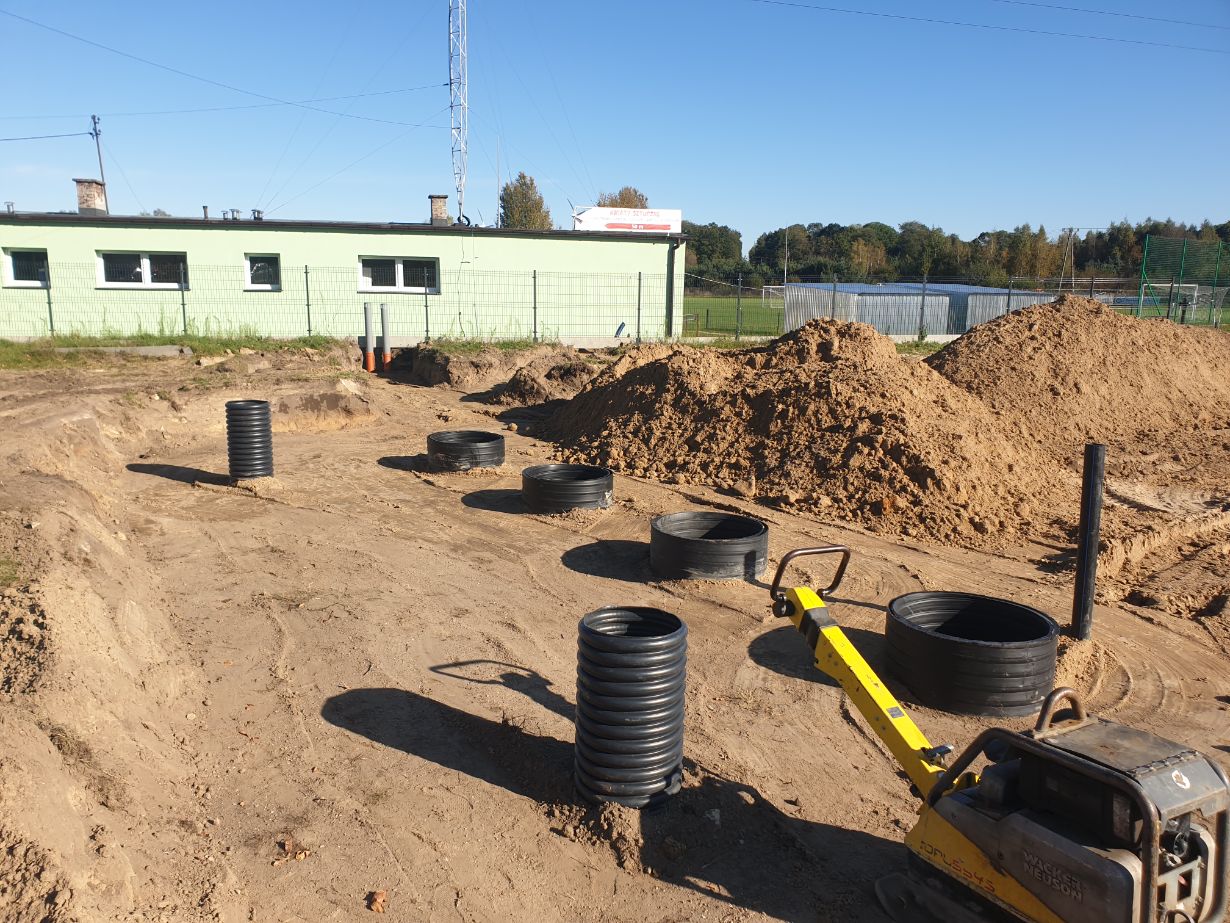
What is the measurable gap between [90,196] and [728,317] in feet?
89.8

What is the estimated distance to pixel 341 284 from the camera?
2470 cm

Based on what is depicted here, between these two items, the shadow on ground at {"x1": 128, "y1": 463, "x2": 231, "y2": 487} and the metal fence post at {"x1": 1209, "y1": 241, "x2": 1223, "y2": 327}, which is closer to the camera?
the shadow on ground at {"x1": 128, "y1": 463, "x2": 231, "y2": 487}

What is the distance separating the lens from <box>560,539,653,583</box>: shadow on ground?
8.98 meters

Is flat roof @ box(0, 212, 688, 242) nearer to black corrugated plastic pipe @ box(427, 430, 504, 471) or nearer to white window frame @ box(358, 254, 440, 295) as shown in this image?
white window frame @ box(358, 254, 440, 295)

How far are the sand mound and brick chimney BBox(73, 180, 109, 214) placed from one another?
22.8 m

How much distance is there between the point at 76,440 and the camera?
12141 millimetres

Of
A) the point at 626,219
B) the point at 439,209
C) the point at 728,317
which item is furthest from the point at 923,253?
the point at 439,209

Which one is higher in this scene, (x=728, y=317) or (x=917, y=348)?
(x=728, y=317)

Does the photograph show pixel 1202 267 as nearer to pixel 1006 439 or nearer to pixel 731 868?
pixel 1006 439

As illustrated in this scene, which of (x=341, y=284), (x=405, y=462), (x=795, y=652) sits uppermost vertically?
(x=341, y=284)

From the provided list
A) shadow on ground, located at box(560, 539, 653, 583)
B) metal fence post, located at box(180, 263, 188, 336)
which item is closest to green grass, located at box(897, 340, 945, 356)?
shadow on ground, located at box(560, 539, 653, 583)

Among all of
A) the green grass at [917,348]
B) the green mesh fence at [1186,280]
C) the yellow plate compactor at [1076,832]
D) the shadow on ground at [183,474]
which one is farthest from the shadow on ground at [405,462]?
the green mesh fence at [1186,280]

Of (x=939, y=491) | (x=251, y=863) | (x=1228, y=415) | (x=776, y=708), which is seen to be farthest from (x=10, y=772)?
(x=1228, y=415)

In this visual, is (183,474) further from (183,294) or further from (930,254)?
(930,254)
